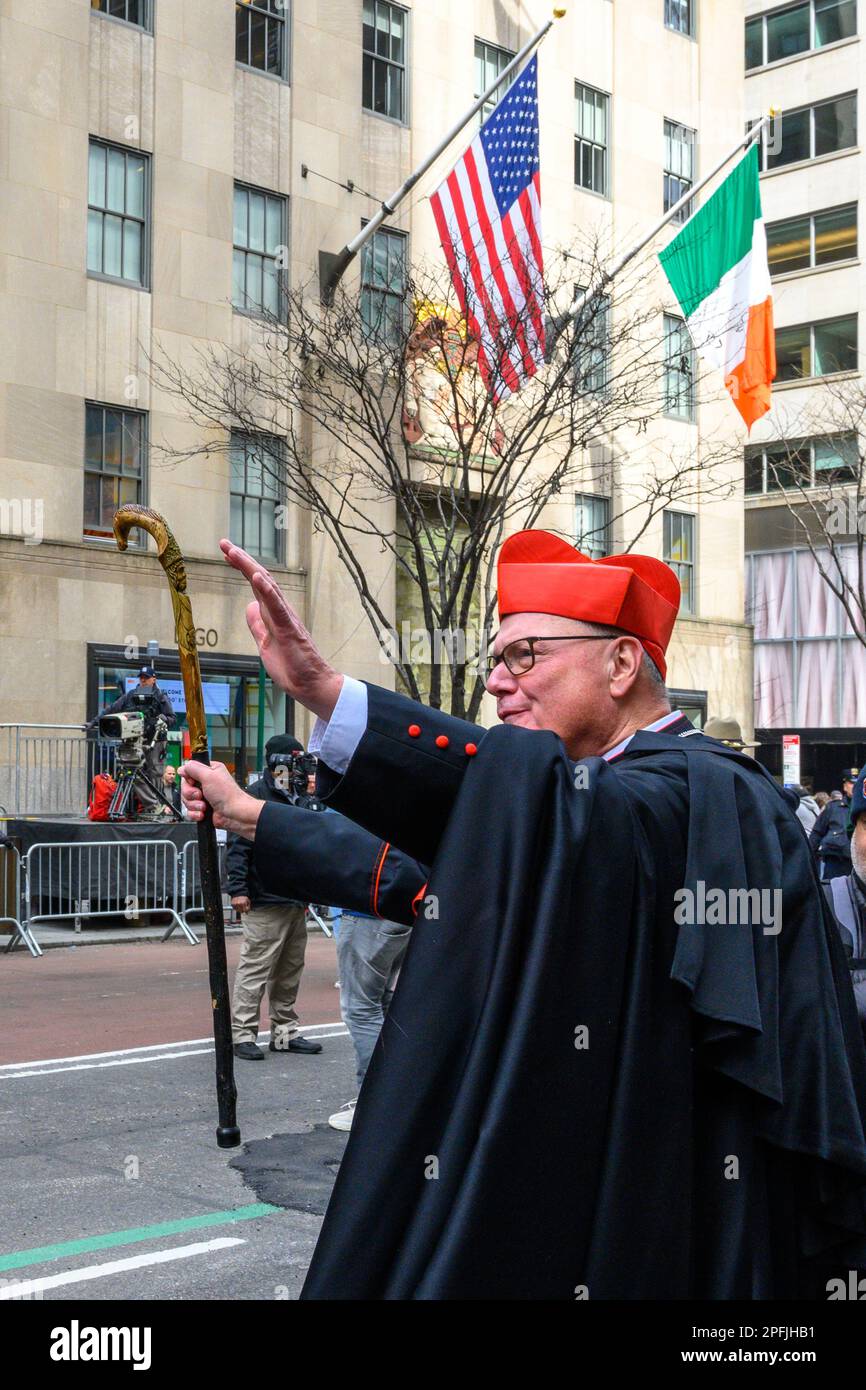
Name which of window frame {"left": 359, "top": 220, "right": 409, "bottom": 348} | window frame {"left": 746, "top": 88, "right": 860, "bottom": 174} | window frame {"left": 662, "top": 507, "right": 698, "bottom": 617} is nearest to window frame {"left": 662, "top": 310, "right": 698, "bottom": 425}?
window frame {"left": 662, "top": 507, "right": 698, "bottom": 617}

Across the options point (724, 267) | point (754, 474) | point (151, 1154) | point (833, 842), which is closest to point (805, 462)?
point (754, 474)

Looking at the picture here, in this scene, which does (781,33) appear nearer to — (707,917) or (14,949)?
(14,949)

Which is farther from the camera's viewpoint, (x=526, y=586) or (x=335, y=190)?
(x=335, y=190)

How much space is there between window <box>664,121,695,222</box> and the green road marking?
28.6 metres

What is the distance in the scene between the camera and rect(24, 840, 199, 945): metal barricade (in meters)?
17.5

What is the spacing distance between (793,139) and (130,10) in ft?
87.2

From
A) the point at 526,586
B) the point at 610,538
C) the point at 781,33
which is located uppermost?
the point at 781,33

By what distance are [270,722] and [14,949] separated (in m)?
8.99

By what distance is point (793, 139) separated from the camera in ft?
147

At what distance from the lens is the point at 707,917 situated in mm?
2277

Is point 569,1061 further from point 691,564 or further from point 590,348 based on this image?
point 691,564

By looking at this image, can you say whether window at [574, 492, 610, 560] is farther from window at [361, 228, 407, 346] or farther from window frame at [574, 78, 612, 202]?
window frame at [574, 78, 612, 202]

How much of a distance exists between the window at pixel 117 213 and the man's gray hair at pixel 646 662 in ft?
70.3
